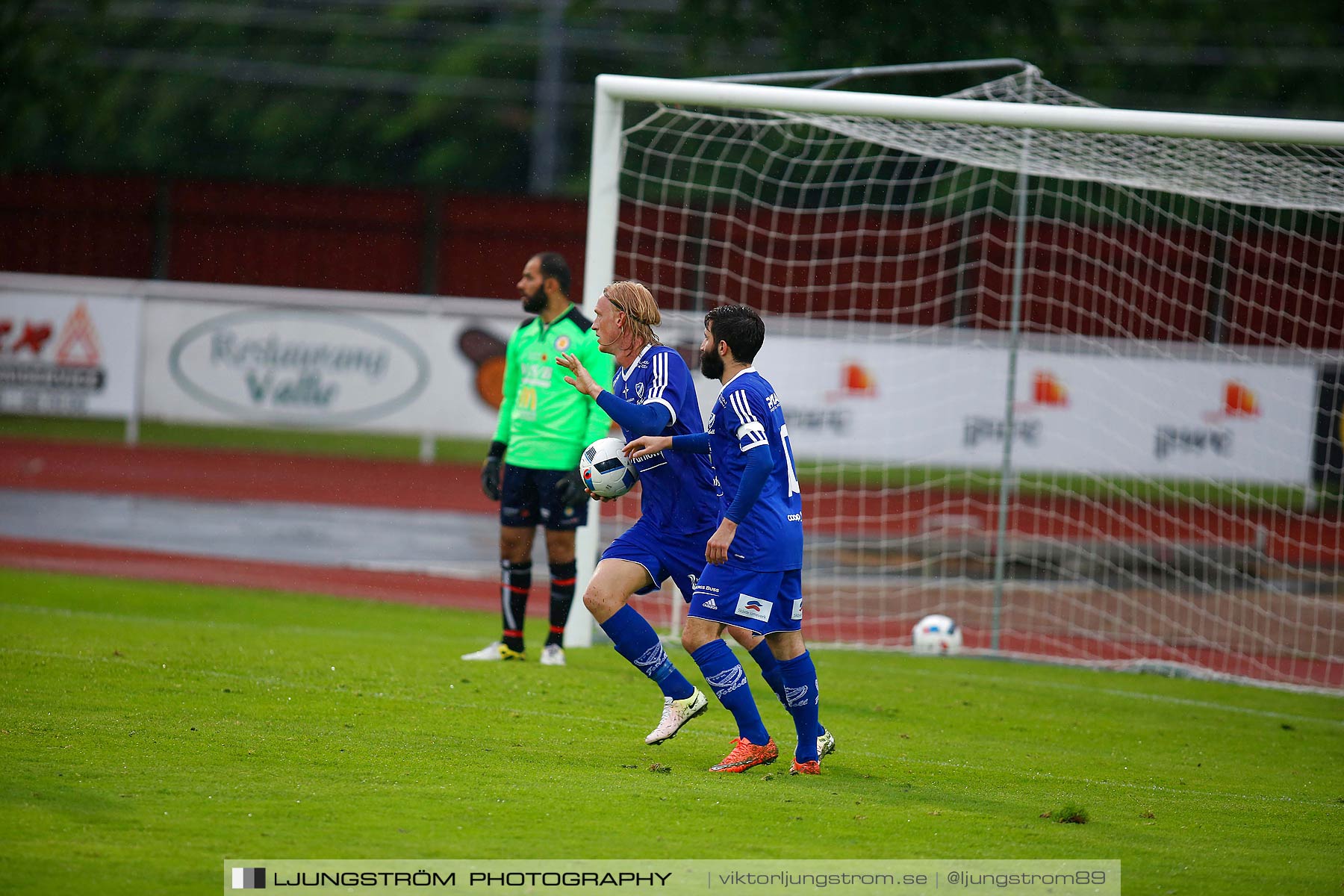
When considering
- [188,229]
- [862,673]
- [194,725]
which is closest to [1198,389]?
[862,673]

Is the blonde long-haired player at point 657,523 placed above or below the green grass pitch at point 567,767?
above

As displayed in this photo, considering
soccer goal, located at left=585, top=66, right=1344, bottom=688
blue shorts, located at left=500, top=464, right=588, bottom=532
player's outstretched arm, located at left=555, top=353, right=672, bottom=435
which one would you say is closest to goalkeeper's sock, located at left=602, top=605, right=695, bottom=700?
player's outstretched arm, located at left=555, top=353, right=672, bottom=435

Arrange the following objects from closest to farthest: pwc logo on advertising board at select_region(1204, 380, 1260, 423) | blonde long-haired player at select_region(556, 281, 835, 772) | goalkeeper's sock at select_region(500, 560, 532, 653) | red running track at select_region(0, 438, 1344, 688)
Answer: blonde long-haired player at select_region(556, 281, 835, 772) < goalkeeper's sock at select_region(500, 560, 532, 653) < red running track at select_region(0, 438, 1344, 688) < pwc logo on advertising board at select_region(1204, 380, 1260, 423)

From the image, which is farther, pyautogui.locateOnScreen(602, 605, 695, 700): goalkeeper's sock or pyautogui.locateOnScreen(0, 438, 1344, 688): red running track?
pyautogui.locateOnScreen(0, 438, 1344, 688): red running track

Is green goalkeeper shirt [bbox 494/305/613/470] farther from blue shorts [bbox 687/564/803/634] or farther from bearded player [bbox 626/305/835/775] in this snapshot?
blue shorts [bbox 687/564/803/634]

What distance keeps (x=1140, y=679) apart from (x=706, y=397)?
3534mm

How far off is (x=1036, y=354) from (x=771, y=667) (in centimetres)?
1237

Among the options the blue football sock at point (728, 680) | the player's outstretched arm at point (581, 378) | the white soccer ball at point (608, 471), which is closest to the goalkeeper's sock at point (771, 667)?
the blue football sock at point (728, 680)

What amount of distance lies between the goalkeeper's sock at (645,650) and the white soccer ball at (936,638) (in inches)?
166

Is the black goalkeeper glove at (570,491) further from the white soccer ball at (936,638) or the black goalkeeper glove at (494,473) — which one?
the white soccer ball at (936,638)

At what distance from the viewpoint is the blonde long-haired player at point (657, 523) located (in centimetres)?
571

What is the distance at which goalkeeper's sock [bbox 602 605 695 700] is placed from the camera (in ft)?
18.9

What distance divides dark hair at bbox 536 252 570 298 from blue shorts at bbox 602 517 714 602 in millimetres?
2367

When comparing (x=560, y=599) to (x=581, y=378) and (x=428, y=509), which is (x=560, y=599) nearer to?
(x=581, y=378)
